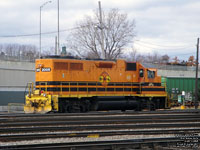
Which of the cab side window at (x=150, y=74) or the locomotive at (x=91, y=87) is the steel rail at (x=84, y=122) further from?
the cab side window at (x=150, y=74)

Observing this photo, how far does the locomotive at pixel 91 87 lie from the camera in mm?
21297

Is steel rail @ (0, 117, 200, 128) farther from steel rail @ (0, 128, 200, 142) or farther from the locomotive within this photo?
the locomotive

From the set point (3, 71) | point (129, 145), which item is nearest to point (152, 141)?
point (129, 145)

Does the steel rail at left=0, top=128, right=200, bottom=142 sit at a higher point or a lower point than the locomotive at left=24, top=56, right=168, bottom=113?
lower

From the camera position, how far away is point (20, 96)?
36.6m

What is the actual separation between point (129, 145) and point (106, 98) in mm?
12847

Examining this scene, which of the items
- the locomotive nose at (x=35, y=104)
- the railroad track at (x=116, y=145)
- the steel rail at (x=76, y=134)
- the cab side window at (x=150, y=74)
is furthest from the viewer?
the cab side window at (x=150, y=74)

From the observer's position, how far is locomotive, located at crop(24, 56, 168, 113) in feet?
69.9

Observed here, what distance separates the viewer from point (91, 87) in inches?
890

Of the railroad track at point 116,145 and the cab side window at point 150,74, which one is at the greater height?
the cab side window at point 150,74

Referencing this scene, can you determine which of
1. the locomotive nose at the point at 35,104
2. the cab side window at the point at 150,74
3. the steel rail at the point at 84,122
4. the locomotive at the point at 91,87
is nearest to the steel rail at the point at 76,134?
the steel rail at the point at 84,122

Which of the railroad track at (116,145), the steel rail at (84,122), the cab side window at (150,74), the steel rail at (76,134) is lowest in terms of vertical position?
the steel rail at (84,122)

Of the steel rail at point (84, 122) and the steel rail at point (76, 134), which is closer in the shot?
the steel rail at point (76, 134)

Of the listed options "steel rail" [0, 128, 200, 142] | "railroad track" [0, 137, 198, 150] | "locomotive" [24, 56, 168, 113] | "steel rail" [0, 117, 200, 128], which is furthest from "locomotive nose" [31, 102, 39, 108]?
"railroad track" [0, 137, 198, 150]
